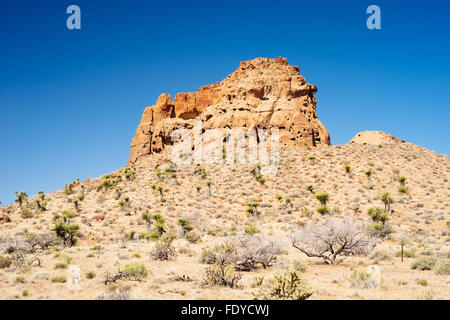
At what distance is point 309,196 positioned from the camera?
36.1m

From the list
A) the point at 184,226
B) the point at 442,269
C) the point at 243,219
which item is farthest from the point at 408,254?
the point at 243,219

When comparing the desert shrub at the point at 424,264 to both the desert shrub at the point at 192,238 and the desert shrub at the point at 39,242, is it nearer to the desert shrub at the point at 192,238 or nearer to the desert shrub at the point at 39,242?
the desert shrub at the point at 192,238

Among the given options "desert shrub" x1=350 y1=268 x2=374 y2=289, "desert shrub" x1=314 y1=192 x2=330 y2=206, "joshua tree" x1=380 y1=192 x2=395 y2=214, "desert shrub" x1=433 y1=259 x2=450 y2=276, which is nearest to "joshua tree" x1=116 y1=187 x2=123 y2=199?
"desert shrub" x1=314 y1=192 x2=330 y2=206

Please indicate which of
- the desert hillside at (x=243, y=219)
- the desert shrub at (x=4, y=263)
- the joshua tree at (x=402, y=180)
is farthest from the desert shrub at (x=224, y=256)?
the joshua tree at (x=402, y=180)

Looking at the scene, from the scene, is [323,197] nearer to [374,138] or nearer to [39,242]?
[39,242]

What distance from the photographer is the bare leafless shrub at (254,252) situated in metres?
14.0

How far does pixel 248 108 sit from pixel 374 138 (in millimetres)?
22688

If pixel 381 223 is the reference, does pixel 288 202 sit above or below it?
above

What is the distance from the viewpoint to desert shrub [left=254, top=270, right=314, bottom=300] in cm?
859

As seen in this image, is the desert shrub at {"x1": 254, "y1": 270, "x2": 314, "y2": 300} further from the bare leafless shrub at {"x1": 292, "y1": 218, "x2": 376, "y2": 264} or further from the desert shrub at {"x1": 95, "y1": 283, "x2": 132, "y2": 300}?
the bare leafless shrub at {"x1": 292, "y1": 218, "x2": 376, "y2": 264}

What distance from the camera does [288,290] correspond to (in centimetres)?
875

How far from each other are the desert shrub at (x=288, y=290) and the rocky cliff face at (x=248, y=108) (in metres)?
41.6

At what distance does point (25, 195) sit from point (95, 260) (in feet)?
102
